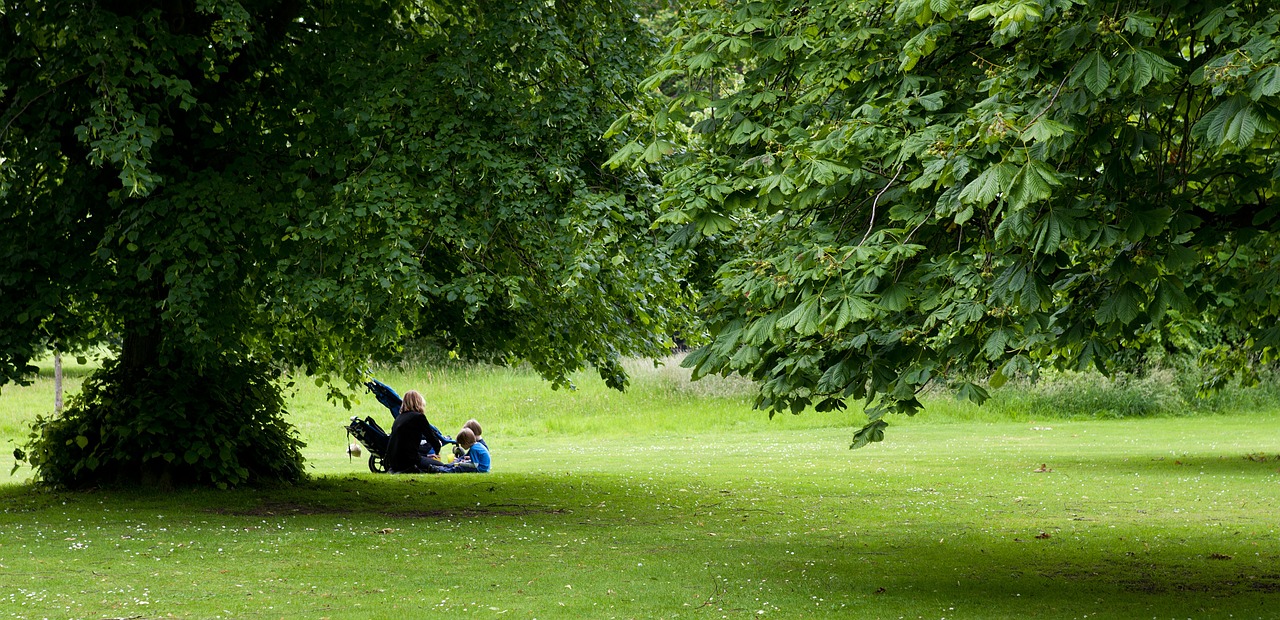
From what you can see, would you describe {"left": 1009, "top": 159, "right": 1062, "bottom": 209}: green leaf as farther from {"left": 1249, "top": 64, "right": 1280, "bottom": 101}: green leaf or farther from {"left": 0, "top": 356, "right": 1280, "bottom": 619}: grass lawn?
{"left": 0, "top": 356, "right": 1280, "bottom": 619}: grass lawn

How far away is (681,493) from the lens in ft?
52.4

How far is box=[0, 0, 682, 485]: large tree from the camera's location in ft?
37.2

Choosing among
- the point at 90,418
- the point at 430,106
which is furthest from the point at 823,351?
the point at 90,418

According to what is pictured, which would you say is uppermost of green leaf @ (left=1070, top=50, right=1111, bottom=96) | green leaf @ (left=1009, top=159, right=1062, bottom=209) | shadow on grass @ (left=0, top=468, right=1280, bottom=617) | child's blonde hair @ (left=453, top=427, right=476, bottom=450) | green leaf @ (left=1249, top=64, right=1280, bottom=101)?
green leaf @ (left=1070, top=50, right=1111, bottom=96)

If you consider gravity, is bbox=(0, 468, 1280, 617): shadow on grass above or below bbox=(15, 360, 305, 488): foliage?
below

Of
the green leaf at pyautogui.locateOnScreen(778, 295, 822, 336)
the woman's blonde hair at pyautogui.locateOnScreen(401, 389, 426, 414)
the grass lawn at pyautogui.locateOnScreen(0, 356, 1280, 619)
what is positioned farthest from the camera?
the woman's blonde hair at pyautogui.locateOnScreen(401, 389, 426, 414)

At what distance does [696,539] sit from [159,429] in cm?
639

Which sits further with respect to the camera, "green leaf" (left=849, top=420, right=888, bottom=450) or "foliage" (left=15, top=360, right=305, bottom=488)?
"foliage" (left=15, top=360, right=305, bottom=488)

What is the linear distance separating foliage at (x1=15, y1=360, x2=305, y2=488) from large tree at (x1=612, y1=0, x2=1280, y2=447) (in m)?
8.30

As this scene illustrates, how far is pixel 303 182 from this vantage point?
1178 cm

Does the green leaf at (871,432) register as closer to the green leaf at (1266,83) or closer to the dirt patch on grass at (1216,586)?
the dirt patch on grass at (1216,586)

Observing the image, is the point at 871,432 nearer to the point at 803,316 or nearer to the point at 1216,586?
the point at 803,316

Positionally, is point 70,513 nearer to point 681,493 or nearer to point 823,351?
point 681,493

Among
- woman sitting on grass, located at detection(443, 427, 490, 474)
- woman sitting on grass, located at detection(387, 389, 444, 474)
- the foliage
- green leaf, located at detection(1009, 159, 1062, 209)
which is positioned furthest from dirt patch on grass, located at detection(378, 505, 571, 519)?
green leaf, located at detection(1009, 159, 1062, 209)
